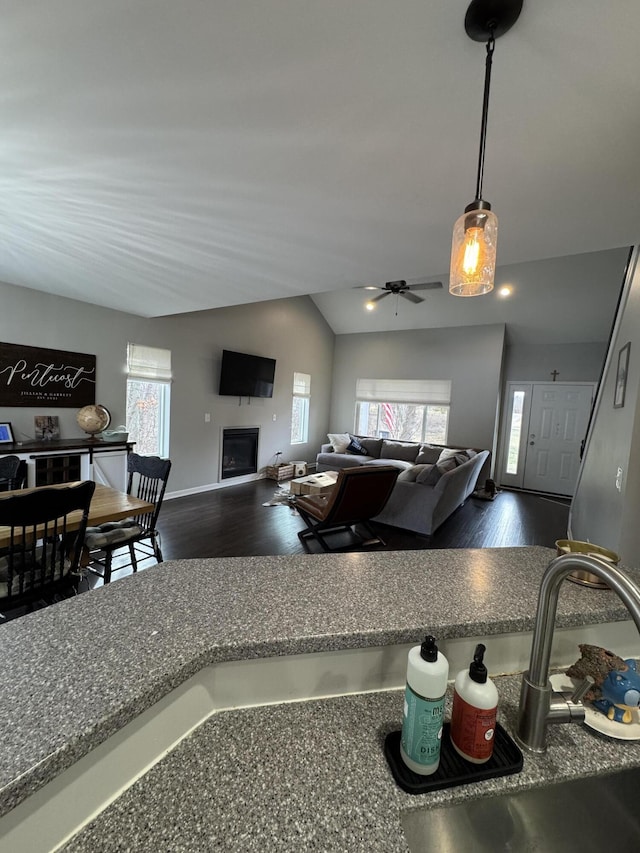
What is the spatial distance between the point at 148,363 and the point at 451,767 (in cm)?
509

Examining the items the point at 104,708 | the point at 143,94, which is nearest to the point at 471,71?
the point at 143,94

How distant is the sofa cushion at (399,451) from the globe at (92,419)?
15.2 ft

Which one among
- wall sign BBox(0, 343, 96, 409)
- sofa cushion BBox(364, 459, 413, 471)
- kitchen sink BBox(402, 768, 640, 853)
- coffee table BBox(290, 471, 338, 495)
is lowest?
coffee table BBox(290, 471, 338, 495)

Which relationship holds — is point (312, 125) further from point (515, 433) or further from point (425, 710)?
point (515, 433)

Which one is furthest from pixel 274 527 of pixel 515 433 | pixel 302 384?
pixel 515 433

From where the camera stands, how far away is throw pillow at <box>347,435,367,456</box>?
7164 mm

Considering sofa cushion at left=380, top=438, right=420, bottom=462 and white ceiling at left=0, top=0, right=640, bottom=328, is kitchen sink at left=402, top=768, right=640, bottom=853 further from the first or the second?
sofa cushion at left=380, top=438, right=420, bottom=462

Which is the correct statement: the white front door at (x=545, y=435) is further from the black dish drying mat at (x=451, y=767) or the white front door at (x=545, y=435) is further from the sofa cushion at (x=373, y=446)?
the black dish drying mat at (x=451, y=767)

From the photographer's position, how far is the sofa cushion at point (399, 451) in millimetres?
6832

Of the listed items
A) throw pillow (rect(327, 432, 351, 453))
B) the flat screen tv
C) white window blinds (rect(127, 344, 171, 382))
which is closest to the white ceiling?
white window blinds (rect(127, 344, 171, 382))

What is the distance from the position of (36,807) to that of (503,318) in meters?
7.46

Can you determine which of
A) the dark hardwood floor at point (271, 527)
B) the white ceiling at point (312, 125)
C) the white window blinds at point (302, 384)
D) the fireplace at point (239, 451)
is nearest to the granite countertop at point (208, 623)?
the white ceiling at point (312, 125)

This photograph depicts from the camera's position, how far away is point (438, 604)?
92cm

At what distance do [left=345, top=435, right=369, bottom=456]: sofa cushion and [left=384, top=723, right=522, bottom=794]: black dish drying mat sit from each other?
6438mm
